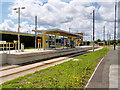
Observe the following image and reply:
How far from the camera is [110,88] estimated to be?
5113mm

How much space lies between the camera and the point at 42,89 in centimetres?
505

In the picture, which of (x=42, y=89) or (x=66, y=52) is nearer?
(x=42, y=89)

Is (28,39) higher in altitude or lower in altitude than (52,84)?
higher

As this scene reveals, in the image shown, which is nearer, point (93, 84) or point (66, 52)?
point (93, 84)

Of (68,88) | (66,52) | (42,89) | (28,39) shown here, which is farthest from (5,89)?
(28,39)

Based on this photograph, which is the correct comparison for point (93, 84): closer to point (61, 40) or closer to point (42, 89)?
point (42, 89)

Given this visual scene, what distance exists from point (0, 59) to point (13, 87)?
7.38 meters

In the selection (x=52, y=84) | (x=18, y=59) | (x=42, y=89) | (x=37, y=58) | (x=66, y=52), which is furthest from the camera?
(x=66, y=52)

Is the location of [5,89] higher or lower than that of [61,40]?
lower

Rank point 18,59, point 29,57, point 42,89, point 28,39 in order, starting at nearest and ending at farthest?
1. point 42,89
2. point 18,59
3. point 29,57
4. point 28,39

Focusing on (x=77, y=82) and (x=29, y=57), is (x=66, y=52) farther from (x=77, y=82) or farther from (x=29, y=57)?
(x=77, y=82)

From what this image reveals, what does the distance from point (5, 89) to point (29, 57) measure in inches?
352

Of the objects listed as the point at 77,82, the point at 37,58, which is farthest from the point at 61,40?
the point at 77,82

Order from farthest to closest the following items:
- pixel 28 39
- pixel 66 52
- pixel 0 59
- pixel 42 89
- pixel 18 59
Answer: pixel 28 39
pixel 66 52
pixel 18 59
pixel 0 59
pixel 42 89
